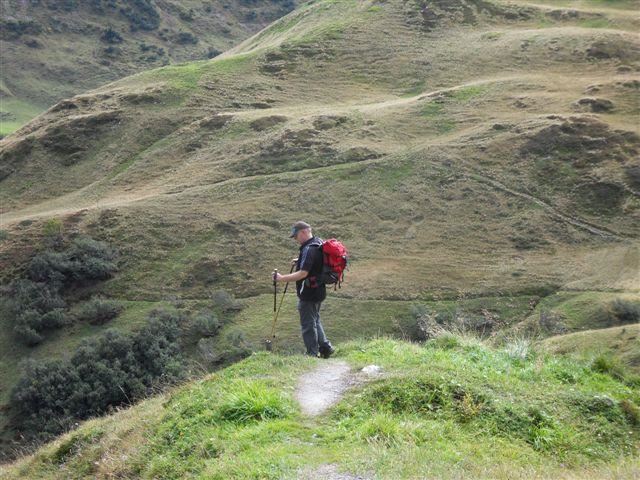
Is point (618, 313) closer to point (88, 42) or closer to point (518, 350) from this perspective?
point (518, 350)

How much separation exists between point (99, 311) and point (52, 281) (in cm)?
419

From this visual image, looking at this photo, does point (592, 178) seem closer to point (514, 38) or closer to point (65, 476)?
point (514, 38)

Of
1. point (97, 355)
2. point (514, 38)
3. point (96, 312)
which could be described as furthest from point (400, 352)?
point (514, 38)

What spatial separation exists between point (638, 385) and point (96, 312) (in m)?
29.9

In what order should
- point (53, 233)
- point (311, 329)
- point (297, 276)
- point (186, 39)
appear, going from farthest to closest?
point (186, 39) < point (53, 233) < point (311, 329) < point (297, 276)

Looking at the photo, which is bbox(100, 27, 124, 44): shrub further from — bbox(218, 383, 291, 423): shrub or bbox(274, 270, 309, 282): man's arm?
bbox(218, 383, 291, 423): shrub

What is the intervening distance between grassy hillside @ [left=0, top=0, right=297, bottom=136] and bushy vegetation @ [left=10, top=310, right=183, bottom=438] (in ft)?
239

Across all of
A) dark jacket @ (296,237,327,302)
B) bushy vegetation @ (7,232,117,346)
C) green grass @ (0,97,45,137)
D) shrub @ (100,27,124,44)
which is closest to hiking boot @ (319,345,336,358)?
dark jacket @ (296,237,327,302)

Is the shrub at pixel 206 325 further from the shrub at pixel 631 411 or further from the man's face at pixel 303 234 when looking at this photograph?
the shrub at pixel 631 411

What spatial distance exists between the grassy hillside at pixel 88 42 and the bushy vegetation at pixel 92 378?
239 ft

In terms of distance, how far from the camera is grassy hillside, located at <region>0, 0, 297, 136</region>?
107 meters

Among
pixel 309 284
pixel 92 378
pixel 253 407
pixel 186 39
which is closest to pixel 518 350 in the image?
pixel 309 284

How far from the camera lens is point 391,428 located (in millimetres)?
7953

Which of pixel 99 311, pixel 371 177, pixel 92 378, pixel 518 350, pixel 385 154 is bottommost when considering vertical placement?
pixel 92 378
